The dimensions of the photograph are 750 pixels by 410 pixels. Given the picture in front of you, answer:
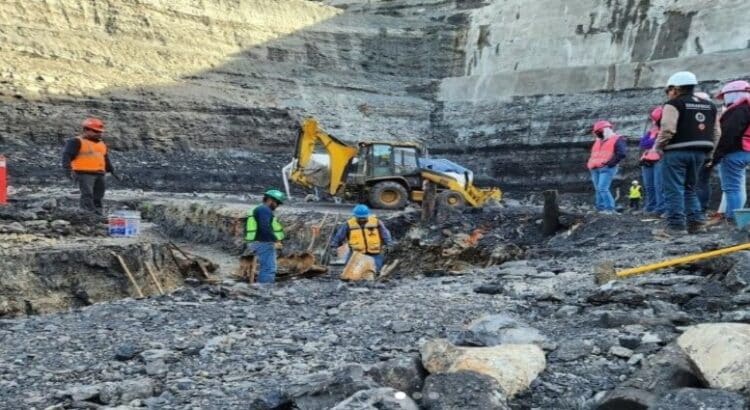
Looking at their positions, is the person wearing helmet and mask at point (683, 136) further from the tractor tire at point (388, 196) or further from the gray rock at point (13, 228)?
the tractor tire at point (388, 196)

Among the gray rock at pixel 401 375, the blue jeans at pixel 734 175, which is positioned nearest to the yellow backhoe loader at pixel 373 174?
the blue jeans at pixel 734 175

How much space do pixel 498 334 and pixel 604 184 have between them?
20.3 ft

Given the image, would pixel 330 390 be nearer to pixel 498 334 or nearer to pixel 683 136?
pixel 498 334

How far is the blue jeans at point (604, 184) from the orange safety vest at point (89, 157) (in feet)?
21.6

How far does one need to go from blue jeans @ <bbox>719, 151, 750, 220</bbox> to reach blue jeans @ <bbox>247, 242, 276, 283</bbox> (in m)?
4.58

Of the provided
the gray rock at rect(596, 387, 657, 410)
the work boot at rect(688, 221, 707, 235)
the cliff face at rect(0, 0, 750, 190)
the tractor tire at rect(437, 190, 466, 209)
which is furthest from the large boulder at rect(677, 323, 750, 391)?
the cliff face at rect(0, 0, 750, 190)

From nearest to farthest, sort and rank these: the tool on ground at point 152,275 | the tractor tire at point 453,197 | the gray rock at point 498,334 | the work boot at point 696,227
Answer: the gray rock at point 498,334
the work boot at point 696,227
the tool on ground at point 152,275
the tractor tire at point 453,197

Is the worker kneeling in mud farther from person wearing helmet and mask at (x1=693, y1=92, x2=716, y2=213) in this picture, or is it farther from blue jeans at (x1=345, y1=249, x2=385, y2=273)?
person wearing helmet and mask at (x1=693, y1=92, x2=716, y2=213)

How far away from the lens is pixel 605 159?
28.1ft

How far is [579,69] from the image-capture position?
2300cm

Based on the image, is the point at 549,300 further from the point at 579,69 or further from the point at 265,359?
the point at 579,69

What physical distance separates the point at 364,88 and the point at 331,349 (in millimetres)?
22668

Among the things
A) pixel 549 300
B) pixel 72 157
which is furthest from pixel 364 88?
pixel 549 300

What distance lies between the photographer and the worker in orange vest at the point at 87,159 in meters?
8.39
